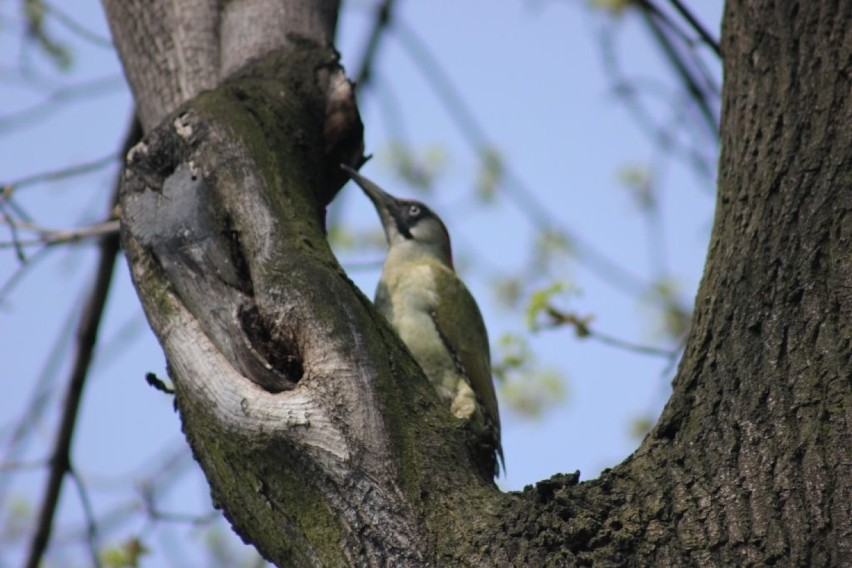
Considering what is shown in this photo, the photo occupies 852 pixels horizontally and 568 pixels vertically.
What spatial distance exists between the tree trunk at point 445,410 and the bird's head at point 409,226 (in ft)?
8.69

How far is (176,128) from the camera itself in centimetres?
292

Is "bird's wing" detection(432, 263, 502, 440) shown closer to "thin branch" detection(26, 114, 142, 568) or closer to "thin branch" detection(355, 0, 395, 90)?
"thin branch" detection(355, 0, 395, 90)

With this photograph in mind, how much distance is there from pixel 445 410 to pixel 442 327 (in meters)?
2.53

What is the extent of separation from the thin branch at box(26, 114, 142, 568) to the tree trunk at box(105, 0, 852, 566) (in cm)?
194

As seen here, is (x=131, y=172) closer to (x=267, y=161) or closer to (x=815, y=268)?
(x=267, y=161)

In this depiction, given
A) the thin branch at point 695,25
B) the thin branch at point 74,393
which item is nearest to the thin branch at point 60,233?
the thin branch at point 74,393

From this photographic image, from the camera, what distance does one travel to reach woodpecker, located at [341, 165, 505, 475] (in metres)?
4.81

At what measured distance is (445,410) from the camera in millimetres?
2432

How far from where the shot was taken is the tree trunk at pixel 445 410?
80.6 inches

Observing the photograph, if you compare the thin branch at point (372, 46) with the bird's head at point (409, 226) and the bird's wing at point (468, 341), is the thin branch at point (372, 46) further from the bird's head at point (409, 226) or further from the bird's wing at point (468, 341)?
the bird's wing at point (468, 341)

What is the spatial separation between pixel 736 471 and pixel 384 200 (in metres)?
3.90

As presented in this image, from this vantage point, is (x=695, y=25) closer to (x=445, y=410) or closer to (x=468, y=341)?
(x=468, y=341)

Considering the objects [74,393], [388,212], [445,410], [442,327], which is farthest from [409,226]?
[445,410]

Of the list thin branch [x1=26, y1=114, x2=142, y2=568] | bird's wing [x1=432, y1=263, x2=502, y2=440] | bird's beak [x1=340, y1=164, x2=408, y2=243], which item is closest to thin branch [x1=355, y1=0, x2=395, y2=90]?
bird's beak [x1=340, y1=164, x2=408, y2=243]
